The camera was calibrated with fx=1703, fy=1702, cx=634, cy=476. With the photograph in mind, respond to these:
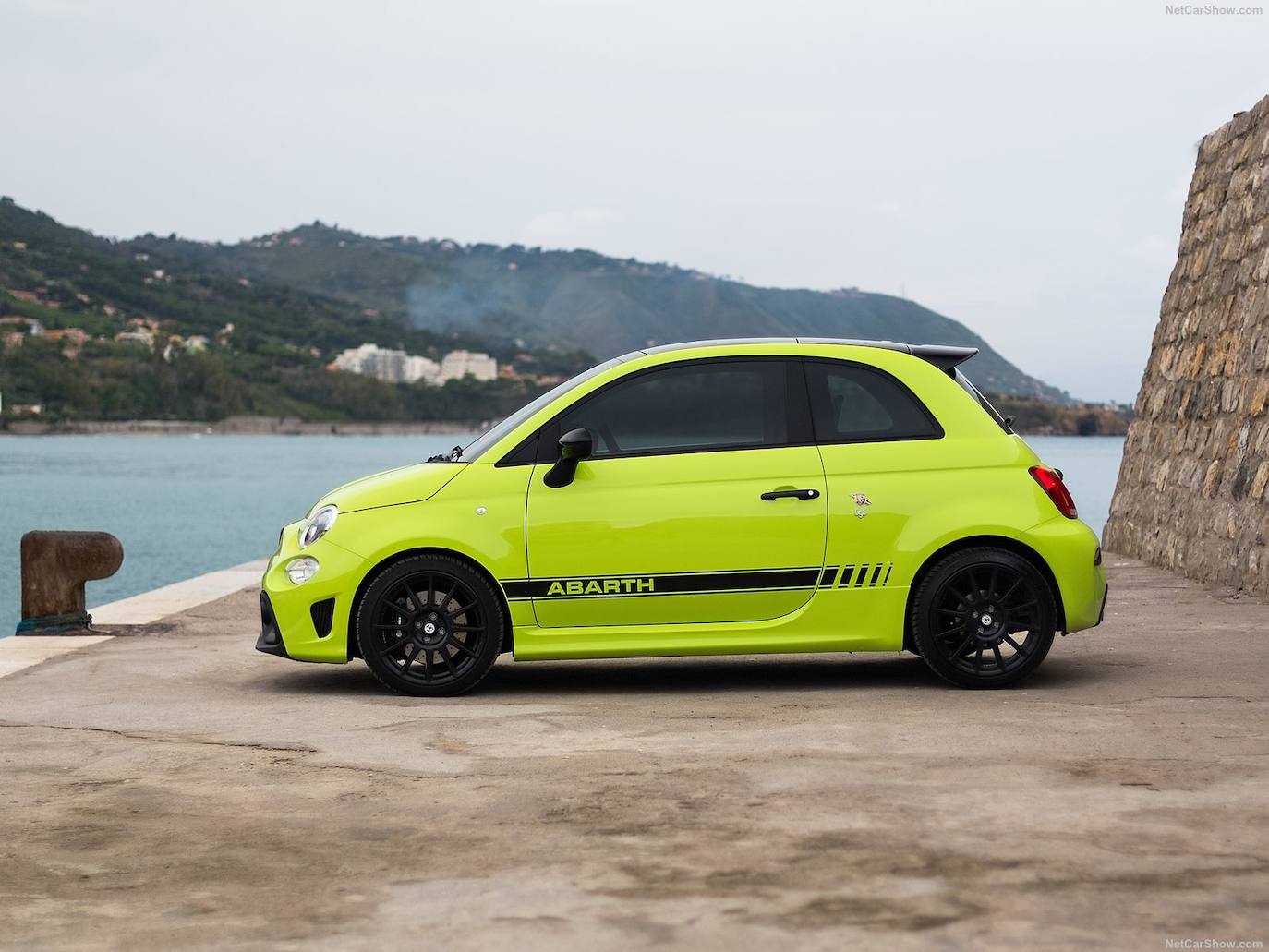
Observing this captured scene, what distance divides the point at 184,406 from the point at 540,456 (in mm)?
143780

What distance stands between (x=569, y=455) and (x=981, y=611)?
2.07m

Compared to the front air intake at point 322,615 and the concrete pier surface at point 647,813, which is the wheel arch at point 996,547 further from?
the front air intake at point 322,615

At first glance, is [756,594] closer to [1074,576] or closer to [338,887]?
[1074,576]

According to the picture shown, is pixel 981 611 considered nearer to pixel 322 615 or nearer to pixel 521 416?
pixel 521 416

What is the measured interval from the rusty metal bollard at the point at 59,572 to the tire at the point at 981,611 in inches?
225

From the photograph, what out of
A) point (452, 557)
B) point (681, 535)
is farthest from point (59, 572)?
point (681, 535)

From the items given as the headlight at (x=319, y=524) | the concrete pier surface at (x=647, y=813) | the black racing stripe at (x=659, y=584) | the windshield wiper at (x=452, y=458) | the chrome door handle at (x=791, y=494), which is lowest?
the concrete pier surface at (x=647, y=813)

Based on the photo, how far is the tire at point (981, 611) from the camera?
26.2 feet

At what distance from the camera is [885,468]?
8.07 m

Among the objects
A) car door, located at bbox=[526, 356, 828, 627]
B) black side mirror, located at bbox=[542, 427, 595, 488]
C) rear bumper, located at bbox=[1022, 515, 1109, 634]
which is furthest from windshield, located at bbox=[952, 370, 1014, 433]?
black side mirror, located at bbox=[542, 427, 595, 488]

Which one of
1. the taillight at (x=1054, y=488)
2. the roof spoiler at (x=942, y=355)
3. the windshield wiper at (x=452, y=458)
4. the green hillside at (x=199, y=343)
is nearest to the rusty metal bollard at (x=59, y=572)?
the windshield wiper at (x=452, y=458)

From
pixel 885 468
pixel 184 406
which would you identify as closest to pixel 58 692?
pixel 885 468

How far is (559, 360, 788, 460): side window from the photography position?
814 cm

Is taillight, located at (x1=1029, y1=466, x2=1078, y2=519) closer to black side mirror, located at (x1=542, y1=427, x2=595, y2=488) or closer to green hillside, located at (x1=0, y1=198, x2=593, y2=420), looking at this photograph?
black side mirror, located at (x1=542, y1=427, x2=595, y2=488)
